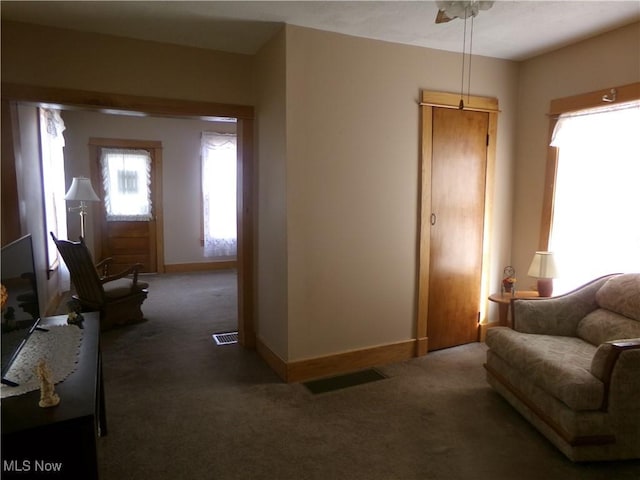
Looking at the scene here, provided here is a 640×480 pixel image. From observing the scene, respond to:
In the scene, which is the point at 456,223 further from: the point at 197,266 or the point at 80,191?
the point at 197,266

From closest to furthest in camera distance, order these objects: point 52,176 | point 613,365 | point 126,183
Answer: point 613,365, point 52,176, point 126,183

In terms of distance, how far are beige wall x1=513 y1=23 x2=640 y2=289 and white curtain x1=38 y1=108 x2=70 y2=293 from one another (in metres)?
4.70

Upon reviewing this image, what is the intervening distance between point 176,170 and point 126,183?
79cm

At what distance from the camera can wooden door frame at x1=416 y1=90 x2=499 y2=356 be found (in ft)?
11.4

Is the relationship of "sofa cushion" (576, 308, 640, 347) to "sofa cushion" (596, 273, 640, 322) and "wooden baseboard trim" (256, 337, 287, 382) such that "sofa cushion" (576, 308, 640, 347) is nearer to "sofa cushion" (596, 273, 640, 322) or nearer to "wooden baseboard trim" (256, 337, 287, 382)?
"sofa cushion" (596, 273, 640, 322)

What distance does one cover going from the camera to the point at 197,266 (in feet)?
24.0

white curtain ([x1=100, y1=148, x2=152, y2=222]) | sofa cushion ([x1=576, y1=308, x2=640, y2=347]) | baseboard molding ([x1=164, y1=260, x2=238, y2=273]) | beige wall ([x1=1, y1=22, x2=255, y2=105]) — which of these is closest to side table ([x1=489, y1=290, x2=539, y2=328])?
sofa cushion ([x1=576, y1=308, x2=640, y2=347])

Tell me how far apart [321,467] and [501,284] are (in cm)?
259

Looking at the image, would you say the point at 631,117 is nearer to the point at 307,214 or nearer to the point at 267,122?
the point at 307,214

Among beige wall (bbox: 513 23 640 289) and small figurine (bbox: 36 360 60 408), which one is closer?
small figurine (bbox: 36 360 60 408)

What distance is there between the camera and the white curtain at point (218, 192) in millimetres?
7188

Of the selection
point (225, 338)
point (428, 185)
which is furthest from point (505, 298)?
point (225, 338)

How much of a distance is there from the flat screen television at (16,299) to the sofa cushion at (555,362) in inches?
97.3

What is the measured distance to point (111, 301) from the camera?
14.0 feet
